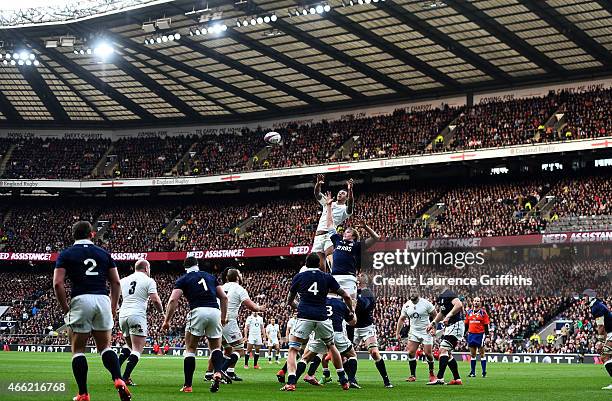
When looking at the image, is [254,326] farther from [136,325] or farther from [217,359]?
[217,359]

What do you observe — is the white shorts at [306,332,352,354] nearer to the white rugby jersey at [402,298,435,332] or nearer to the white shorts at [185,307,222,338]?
the white shorts at [185,307,222,338]

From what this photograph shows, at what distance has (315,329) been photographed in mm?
16953

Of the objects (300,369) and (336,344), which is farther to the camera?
(336,344)

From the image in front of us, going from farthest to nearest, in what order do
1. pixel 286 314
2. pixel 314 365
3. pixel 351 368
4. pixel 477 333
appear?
1. pixel 286 314
2. pixel 477 333
3. pixel 314 365
4. pixel 351 368

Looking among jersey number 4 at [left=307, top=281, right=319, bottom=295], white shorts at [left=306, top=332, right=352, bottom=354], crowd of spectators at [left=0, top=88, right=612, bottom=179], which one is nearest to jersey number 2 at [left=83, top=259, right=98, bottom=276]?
jersey number 4 at [left=307, top=281, right=319, bottom=295]

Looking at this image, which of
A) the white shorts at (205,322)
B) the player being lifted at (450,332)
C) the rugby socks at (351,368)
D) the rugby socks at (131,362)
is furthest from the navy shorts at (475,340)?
the rugby socks at (131,362)

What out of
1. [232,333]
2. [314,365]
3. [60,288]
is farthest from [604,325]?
[60,288]

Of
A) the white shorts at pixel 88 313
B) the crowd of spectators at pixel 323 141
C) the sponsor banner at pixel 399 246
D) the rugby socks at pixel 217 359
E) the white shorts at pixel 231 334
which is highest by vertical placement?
the crowd of spectators at pixel 323 141

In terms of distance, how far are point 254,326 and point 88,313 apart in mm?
23301

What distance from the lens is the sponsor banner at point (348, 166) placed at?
53250 millimetres

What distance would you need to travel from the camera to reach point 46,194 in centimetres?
7650

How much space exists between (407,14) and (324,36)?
20.4ft

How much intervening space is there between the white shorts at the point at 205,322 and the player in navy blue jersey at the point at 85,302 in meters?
4.21

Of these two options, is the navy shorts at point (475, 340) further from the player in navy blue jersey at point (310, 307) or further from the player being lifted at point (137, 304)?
the player being lifted at point (137, 304)
